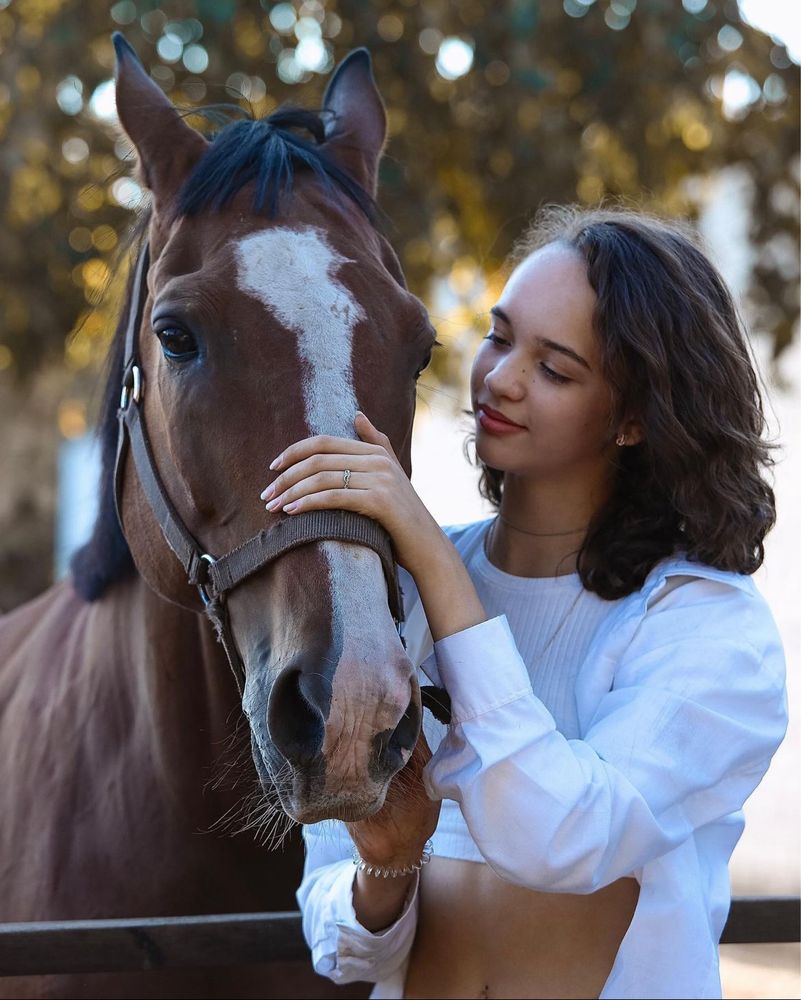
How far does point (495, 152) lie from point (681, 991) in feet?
15.7

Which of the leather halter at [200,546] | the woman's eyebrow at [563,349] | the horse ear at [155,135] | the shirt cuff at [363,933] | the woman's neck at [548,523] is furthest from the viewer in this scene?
the horse ear at [155,135]

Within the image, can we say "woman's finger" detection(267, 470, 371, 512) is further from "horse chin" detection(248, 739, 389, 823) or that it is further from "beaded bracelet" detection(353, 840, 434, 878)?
"beaded bracelet" detection(353, 840, 434, 878)

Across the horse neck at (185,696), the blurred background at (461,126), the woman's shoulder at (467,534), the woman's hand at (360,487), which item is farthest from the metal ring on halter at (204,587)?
the blurred background at (461,126)

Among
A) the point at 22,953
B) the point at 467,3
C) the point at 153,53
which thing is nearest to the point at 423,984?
the point at 22,953

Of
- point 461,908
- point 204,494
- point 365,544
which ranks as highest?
point 204,494

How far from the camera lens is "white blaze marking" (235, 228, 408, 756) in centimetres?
134

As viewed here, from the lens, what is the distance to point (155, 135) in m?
2.00

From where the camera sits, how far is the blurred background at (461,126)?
16.1ft

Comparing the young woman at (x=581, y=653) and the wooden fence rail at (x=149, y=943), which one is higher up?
the young woman at (x=581, y=653)

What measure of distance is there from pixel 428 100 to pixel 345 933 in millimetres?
4628

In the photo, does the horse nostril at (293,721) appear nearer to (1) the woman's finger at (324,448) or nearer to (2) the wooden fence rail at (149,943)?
(1) the woman's finger at (324,448)

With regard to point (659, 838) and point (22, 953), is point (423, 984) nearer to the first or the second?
point (659, 838)

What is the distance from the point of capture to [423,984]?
1.75m

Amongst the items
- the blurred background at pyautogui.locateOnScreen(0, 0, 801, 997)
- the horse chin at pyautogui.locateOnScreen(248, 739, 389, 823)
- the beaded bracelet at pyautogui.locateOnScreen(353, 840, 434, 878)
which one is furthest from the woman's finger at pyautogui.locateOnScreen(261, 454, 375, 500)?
the blurred background at pyautogui.locateOnScreen(0, 0, 801, 997)
